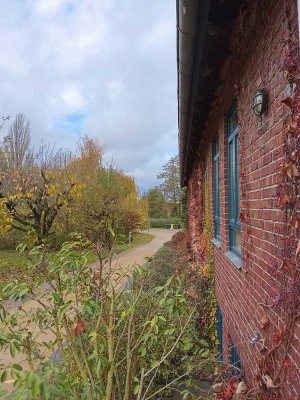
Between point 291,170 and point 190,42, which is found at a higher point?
point 190,42

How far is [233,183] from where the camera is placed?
473 cm

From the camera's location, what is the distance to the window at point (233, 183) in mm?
4383

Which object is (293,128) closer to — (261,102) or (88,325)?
(261,102)

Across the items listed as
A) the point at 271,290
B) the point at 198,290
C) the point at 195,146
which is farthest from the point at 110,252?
the point at 195,146

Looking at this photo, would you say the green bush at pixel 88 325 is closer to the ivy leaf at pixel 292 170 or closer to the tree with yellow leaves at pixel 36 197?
the ivy leaf at pixel 292 170

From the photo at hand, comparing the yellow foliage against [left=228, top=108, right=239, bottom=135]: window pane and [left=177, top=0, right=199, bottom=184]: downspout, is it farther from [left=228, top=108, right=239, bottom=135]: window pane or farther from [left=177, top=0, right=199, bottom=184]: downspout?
[left=177, top=0, right=199, bottom=184]: downspout

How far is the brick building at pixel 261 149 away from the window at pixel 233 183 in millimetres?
70

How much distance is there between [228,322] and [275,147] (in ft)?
9.67

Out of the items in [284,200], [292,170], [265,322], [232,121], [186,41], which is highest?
[186,41]

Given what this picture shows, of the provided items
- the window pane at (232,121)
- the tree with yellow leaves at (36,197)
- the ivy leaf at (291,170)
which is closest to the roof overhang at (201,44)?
the window pane at (232,121)

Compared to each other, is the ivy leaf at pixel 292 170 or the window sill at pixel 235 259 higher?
the ivy leaf at pixel 292 170

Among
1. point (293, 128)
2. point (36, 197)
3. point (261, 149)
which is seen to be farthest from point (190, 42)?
point (36, 197)

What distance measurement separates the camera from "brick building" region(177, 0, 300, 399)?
6.51ft

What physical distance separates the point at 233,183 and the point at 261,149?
2048 mm
